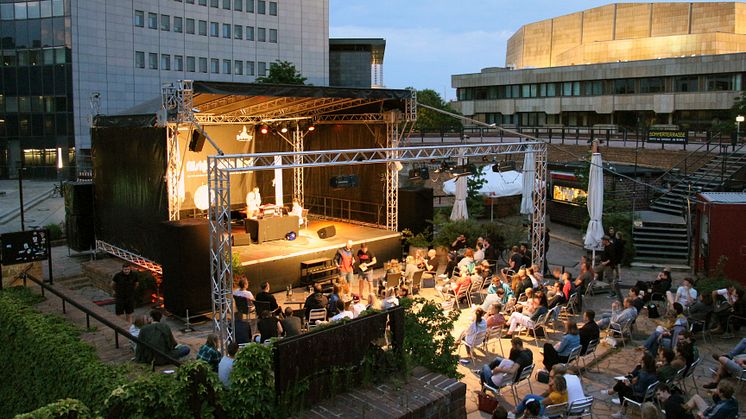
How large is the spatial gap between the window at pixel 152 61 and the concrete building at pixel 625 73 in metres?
28.5

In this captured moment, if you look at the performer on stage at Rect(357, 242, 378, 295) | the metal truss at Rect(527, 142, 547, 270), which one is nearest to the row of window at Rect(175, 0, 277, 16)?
the performer on stage at Rect(357, 242, 378, 295)

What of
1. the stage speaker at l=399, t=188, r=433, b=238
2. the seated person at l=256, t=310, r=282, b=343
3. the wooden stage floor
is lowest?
the seated person at l=256, t=310, r=282, b=343

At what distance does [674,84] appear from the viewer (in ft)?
155

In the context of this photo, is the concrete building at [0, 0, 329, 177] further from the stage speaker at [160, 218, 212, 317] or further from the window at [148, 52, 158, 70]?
the stage speaker at [160, 218, 212, 317]

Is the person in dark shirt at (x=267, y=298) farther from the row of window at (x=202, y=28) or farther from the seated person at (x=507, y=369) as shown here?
the row of window at (x=202, y=28)

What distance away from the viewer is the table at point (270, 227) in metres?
17.7

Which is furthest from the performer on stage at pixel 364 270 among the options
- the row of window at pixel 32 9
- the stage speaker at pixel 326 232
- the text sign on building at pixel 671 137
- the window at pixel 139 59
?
the row of window at pixel 32 9

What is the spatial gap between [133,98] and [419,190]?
3285 cm

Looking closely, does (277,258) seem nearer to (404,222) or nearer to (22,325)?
(404,222)

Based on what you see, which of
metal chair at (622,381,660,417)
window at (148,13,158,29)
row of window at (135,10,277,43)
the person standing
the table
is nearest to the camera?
metal chair at (622,381,660,417)

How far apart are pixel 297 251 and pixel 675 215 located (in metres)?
12.8

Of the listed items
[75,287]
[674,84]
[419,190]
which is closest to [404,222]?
[419,190]

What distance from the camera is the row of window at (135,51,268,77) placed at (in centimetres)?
4724

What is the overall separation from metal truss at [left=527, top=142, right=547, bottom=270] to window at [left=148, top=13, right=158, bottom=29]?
38.0 m
